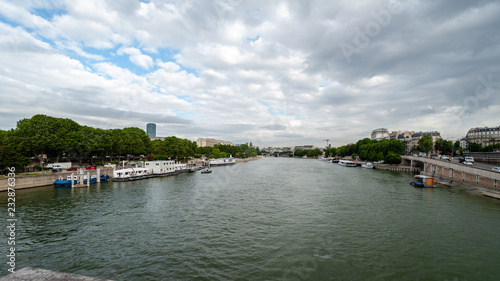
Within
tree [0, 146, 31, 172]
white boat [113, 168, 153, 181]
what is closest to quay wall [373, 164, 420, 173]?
white boat [113, 168, 153, 181]

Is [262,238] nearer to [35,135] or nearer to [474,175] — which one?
[474,175]

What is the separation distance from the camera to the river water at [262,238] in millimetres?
13094

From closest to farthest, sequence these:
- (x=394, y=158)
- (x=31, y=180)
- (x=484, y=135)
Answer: (x=31, y=180), (x=394, y=158), (x=484, y=135)

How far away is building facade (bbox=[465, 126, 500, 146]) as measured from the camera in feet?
381

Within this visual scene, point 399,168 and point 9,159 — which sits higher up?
point 9,159

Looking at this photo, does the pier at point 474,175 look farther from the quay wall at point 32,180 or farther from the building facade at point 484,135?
the building facade at point 484,135

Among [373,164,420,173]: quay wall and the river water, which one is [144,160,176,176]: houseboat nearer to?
the river water

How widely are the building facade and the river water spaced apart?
417ft

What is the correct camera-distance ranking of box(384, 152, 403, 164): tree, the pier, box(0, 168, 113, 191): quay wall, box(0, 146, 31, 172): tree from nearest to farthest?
the pier < box(0, 168, 113, 191): quay wall < box(0, 146, 31, 172): tree < box(384, 152, 403, 164): tree

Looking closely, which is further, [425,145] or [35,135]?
[425,145]

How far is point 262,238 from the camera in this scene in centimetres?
1747

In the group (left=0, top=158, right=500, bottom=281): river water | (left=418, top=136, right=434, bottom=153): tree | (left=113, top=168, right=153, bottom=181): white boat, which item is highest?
(left=418, top=136, right=434, bottom=153): tree

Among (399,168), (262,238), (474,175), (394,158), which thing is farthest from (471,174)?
(394,158)

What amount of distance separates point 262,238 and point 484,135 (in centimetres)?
16410
